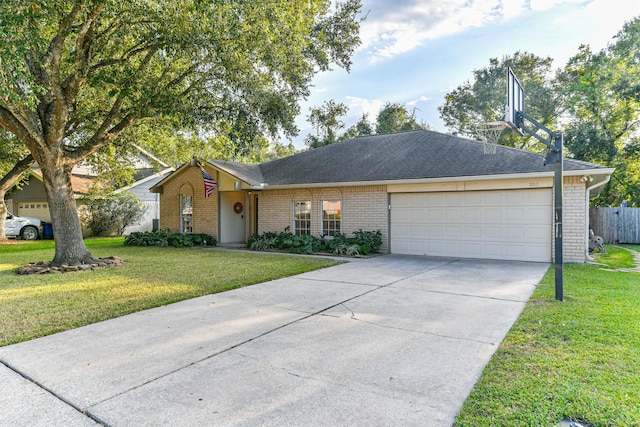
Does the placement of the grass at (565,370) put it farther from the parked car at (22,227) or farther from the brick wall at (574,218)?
the parked car at (22,227)

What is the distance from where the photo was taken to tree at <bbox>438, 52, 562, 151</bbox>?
23.7 m

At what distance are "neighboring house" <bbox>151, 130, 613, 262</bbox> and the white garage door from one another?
0.03 metres

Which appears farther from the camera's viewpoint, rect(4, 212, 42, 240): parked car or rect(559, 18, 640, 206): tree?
rect(4, 212, 42, 240): parked car

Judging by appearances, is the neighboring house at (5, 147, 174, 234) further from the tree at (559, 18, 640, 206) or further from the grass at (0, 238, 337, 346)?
the tree at (559, 18, 640, 206)

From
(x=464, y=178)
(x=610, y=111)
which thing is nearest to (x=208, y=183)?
(x=464, y=178)

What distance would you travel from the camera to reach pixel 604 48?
20.2 metres

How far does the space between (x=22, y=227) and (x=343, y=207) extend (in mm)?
Result: 17826

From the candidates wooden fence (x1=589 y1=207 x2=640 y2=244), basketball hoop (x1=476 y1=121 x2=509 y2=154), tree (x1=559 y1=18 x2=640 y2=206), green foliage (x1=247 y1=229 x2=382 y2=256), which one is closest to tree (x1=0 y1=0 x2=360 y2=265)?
green foliage (x1=247 y1=229 x2=382 y2=256)

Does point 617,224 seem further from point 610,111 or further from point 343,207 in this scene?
point 343,207

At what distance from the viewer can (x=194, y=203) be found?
1622 cm

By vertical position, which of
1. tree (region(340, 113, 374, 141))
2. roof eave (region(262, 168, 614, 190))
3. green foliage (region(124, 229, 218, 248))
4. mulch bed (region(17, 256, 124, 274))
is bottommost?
mulch bed (region(17, 256, 124, 274))

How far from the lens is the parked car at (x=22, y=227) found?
62.8 ft

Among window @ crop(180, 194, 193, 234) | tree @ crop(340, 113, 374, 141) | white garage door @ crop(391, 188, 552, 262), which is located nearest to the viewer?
white garage door @ crop(391, 188, 552, 262)

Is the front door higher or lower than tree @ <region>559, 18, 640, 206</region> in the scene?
lower
